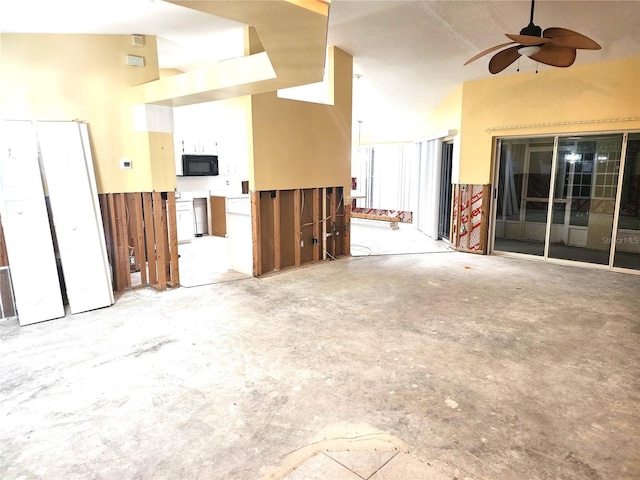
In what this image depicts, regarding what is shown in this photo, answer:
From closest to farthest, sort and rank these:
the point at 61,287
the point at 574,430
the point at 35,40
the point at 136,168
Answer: the point at 574,430, the point at 35,40, the point at 61,287, the point at 136,168

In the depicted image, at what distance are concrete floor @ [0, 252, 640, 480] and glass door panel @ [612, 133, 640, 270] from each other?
144cm

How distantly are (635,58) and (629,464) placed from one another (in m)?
5.58

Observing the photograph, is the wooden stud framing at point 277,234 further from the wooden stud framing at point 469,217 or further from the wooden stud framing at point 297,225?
the wooden stud framing at point 469,217

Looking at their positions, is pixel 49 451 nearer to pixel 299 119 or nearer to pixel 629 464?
pixel 629 464

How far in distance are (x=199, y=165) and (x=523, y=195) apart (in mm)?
6231

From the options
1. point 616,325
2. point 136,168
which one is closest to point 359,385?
point 616,325

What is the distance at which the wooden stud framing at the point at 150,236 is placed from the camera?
491cm

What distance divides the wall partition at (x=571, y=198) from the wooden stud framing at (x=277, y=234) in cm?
390

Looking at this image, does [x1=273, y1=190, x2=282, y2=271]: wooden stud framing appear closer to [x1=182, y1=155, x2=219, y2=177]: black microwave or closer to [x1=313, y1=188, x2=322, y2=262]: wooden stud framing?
[x1=313, y1=188, x2=322, y2=262]: wooden stud framing

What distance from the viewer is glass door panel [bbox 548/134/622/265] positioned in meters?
5.94

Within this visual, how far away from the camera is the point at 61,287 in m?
4.43

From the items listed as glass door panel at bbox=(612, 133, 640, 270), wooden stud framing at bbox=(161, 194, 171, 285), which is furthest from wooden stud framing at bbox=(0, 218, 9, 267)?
glass door panel at bbox=(612, 133, 640, 270)

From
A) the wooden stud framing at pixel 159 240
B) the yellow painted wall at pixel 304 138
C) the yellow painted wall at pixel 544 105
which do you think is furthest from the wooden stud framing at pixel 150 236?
the yellow painted wall at pixel 544 105

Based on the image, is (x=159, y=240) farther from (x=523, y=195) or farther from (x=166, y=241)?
(x=523, y=195)
